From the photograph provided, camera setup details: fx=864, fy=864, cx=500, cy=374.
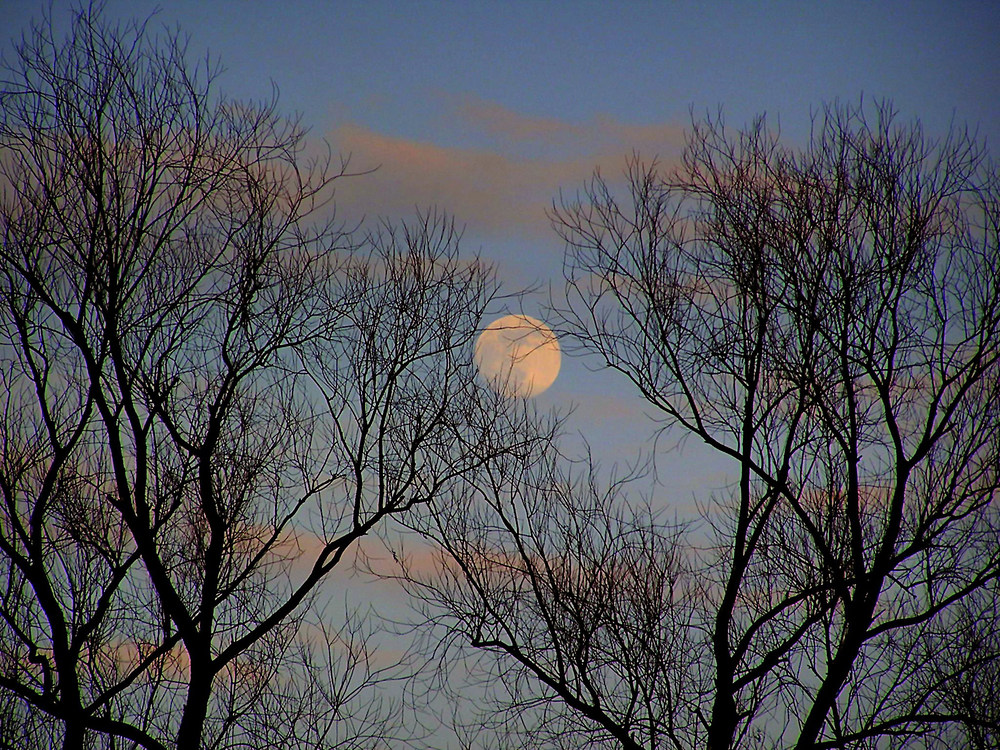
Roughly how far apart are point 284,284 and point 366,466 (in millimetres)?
1684

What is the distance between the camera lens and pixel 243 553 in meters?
8.06

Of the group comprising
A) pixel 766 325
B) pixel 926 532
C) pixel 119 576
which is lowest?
pixel 926 532

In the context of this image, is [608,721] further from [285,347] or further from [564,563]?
[285,347]

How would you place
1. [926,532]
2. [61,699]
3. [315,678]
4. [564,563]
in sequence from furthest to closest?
[315,678], [564,563], [926,532], [61,699]

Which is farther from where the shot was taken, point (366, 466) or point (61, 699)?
point (366, 466)

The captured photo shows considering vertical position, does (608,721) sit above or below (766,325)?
below

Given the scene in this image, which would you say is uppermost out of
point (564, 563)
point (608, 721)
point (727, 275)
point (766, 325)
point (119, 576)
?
point (727, 275)

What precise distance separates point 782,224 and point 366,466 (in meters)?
4.02

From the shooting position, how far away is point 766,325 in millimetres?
7074

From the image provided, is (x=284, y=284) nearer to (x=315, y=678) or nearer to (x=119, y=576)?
(x=119, y=576)

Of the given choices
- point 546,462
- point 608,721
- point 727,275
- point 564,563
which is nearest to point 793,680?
point 608,721

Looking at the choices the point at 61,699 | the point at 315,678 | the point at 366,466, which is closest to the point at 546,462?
the point at 366,466

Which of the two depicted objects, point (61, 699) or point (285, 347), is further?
point (285, 347)

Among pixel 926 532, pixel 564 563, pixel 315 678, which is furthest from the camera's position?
pixel 315 678
